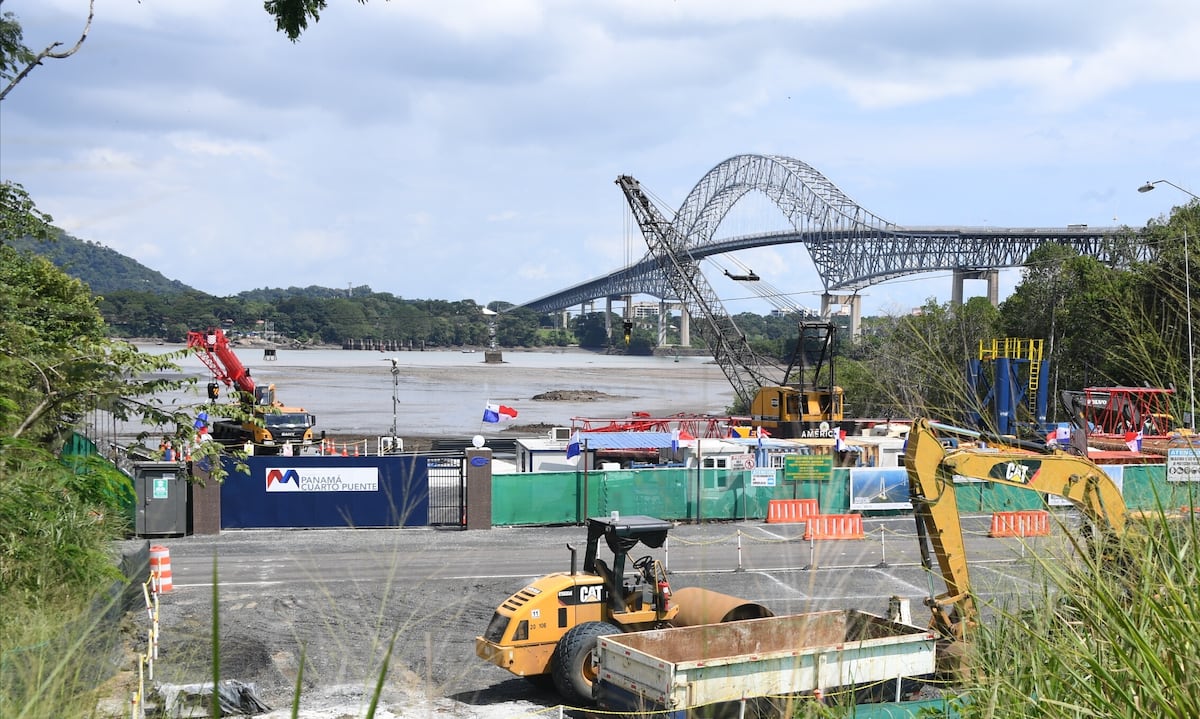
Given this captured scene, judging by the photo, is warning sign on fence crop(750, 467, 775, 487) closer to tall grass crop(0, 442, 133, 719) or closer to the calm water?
tall grass crop(0, 442, 133, 719)

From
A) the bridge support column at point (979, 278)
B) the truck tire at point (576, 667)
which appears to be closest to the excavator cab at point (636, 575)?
the truck tire at point (576, 667)

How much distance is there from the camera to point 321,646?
15.8 metres

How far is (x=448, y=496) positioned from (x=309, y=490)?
3755mm

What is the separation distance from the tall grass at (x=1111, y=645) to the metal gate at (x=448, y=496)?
24.2 m

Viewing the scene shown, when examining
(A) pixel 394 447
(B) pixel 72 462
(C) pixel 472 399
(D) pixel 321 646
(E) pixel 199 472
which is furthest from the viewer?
(C) pixel 472 399

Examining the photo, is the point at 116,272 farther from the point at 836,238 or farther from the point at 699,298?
the point at 836,238

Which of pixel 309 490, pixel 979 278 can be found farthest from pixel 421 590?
pixel 979 278

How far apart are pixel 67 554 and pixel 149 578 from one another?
6936 mm

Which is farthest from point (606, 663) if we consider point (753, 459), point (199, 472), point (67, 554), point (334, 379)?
point (334, 379)

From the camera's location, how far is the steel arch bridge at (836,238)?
13062 cm

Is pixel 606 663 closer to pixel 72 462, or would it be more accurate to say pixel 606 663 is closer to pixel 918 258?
pixel 72 462

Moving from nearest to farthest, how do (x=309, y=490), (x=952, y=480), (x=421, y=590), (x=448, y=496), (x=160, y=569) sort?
(x=952, y=480), (x=421, y=590), (x=160, y=569), (x=309, y=490), (x=448, y=496)

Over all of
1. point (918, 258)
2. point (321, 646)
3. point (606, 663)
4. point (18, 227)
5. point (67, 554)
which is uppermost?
point (918, 258)

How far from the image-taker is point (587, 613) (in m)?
13.7
